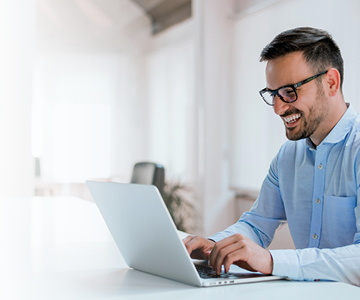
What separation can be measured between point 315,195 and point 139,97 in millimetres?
3964

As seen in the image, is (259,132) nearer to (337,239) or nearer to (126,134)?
(126,134)

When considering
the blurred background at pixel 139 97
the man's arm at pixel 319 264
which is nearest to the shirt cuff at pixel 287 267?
the man's arm at pixel 319 264

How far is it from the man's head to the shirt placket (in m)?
0.08

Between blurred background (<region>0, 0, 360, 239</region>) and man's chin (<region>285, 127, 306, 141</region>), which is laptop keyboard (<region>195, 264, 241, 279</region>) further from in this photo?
blurred background (<region>0, 0, 360, 239</region>)

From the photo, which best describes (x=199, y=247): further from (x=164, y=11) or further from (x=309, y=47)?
(x=164, y=11)

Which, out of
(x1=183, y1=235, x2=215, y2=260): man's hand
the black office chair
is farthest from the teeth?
the black office chair

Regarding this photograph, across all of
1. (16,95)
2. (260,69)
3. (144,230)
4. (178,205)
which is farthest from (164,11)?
(144,230)

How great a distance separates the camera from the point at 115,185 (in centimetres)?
112

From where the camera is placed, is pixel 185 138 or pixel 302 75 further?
pixel 185 138

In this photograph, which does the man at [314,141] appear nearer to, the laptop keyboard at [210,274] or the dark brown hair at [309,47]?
the dark brown hair at [309,47]

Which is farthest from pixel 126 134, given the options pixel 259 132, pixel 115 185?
pixel 115 185

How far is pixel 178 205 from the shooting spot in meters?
4.59

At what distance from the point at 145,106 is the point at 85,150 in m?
0.87

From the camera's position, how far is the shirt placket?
5.19 feet
